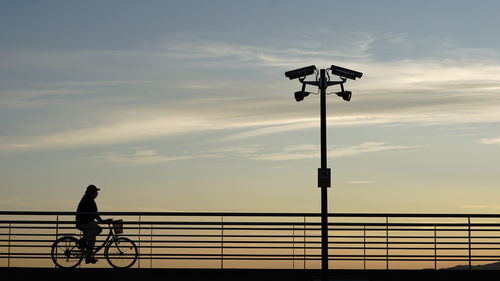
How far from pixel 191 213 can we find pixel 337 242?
3.03 metres

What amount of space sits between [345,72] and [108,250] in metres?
6.02

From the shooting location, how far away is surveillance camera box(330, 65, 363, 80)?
1909 cm

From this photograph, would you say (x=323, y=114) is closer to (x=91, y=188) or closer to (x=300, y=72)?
(x=300, y=72)

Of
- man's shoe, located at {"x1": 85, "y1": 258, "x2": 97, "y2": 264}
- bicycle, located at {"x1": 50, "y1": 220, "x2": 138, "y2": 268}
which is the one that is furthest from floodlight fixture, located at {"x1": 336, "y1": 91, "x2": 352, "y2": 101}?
man's shoe, located at {"x1": 85, "y1": 258, "x2": 97, "y2": 264}

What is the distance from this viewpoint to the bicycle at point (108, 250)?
65.9ft

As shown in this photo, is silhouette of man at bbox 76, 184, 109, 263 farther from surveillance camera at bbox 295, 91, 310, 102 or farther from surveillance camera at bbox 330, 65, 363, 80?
surveillance camera at bbox 330, 65, 363, 80

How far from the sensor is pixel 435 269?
1995 cm

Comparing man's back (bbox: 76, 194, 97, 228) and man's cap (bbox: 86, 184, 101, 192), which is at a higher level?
man's cap (bbox: 86, 184, 101, 192)
